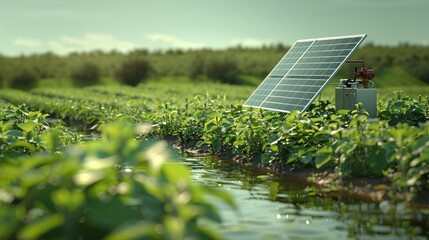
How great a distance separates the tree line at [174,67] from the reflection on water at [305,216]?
39.6m

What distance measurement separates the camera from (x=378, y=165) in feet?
31.8

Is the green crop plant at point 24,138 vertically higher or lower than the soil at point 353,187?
higher

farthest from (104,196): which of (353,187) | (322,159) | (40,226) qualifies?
(322,159)

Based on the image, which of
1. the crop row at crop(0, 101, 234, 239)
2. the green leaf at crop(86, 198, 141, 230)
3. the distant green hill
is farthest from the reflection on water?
the distant green hill

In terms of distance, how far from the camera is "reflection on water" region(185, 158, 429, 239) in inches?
289

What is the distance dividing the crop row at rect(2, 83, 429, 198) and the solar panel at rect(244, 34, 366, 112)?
283mm

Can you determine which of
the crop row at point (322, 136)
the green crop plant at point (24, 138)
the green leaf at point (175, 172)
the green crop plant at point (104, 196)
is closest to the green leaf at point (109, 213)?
the green crop plant at point (104, 196)

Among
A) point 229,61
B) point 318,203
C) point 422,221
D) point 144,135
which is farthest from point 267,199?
point 229,61

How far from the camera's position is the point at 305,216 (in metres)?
8.22

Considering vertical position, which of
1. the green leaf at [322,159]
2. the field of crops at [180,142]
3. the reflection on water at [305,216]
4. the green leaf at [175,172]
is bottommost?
the reflection on water at [305,216]

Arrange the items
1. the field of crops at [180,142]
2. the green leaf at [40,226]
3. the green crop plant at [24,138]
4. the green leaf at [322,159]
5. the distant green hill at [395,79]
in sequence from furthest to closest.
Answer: the distant green hill at [395,79], the green leaf at [322,159], the green crop plant at [24,138], the field of crops at [180,142], the green leaf at [40,226]

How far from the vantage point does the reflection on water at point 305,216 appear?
733 centimetres

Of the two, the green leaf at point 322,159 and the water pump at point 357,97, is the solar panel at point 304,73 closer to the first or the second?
the water pump at point 357,97

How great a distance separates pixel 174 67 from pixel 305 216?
47765 millimetres
